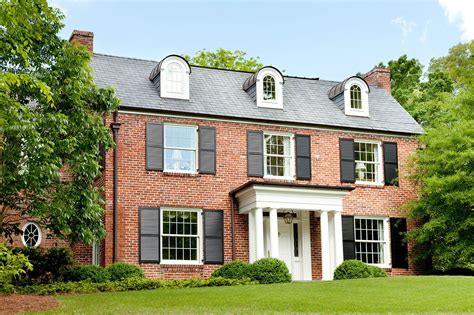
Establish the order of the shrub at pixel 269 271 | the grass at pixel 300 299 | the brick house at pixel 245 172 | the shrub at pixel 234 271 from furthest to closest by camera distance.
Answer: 1. the brick house at pixel 245 172
2. the shrub at pixel 234 271
3. the shrub at pixel 269 271
4. the grass at pixel 300 299

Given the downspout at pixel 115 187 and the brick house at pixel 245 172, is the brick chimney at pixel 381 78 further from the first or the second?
the downspout at pixel 115 187

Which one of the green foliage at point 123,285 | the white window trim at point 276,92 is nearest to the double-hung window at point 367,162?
the white window trim at point 276,92

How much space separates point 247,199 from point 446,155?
21.0 ft

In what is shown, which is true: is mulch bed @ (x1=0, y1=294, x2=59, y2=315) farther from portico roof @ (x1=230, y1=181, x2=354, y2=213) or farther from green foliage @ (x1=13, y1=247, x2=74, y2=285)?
portico roof @ (x1=230, y1=181, x2=354, y2=213)

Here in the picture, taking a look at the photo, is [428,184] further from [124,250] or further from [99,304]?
[99,304]

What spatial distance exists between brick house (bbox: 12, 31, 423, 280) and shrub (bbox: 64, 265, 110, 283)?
1.27 m

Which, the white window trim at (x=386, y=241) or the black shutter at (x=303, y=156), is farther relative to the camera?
the white window trim at (x=386, y=241)

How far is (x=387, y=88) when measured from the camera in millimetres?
28422

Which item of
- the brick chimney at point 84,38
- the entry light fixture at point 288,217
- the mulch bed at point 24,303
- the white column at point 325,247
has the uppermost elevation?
the brick chimney at point 84,38

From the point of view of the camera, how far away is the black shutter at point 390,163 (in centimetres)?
2481

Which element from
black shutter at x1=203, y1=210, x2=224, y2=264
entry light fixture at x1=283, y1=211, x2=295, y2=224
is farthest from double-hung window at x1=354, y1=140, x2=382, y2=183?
black shutter at x1=203, y1=210, x2=224, y2=264

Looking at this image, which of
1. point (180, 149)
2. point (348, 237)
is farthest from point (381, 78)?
point (180, 149)

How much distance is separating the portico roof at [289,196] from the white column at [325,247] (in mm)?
323

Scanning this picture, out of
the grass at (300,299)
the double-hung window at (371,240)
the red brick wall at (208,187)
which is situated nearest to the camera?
the grass at (300,299)
